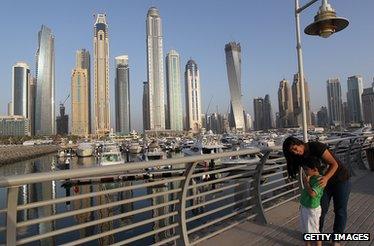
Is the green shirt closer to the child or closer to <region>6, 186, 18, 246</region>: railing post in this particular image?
the child

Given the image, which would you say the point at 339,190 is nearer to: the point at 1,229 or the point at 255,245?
the point at 255,245

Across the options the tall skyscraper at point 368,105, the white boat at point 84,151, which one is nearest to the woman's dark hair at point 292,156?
the white boat at point 84,151

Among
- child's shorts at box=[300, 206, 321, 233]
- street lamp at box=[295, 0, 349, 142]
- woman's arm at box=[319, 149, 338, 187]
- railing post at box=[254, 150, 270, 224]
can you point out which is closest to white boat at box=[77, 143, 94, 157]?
railing post at box=[254, 150, 270, 224]

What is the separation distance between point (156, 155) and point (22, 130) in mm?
166169

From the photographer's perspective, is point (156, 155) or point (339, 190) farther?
point (156, 155)

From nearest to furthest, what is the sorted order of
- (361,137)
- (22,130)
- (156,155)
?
1. (361,137)
2. (156,155)
3. (22,130)

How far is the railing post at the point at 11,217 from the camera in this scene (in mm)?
3139

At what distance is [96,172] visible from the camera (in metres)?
3.71

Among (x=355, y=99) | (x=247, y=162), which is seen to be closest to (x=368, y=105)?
(x=355, y=99)

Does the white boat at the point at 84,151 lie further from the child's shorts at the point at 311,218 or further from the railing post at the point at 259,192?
the child's shorts at the point at 311,218

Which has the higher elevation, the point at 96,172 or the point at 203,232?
the point at 96,172

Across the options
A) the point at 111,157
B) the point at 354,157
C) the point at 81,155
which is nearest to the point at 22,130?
the point at 81,155

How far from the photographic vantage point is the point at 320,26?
613 cm

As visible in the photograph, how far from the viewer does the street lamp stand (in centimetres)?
588
